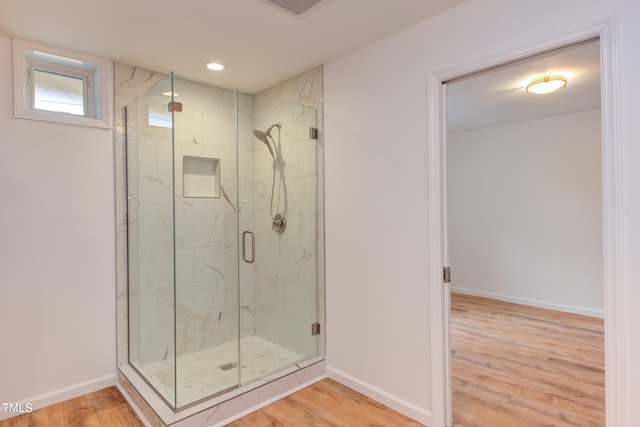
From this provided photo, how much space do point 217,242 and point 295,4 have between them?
2012 millimetres

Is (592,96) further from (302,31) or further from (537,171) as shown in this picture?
(302,31)

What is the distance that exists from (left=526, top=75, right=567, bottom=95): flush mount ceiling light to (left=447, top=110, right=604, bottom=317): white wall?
1.57 metres

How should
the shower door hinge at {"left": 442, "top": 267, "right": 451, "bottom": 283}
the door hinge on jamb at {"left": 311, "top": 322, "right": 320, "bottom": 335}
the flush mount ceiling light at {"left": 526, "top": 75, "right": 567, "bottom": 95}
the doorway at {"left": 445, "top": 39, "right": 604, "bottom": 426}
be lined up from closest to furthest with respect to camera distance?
the shower door hinge at {"left": 442, "top": 267, "right": 451, "bottom": 283} → the doorway at {"left": 445, "top": 39, "right": 604, "bottom": 426} → the door hinge on jamb at {"left": 311, "top": 322, "right": 320, "bottom": 335} → the flush mount ceiling light at {"left": 526, "top": 75, "right": 567, "bottom": 95}

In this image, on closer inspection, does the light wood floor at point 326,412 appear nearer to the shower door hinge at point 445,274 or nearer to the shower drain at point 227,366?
the shower drain at point 227,366

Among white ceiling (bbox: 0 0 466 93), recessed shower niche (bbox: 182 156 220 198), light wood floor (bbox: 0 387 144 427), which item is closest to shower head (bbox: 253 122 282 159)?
recessed shower niche (bbox: 182 156 220 198)

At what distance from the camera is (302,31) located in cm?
219

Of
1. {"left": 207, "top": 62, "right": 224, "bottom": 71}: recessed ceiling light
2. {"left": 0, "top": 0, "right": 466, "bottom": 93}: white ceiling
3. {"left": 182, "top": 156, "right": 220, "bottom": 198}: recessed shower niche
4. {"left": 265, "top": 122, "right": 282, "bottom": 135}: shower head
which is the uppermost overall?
→ {"left": 207, "top": 62, "right": 224, "bottom": 71}: recessed ceiling light

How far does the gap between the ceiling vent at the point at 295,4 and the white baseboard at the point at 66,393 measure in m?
2.78

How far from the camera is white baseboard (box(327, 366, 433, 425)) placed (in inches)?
84.6

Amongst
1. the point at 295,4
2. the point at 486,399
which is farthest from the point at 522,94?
the point at 486,399

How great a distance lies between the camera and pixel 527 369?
2.89m

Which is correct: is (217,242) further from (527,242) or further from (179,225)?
(527,242)

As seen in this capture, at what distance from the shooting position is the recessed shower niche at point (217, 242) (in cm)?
248

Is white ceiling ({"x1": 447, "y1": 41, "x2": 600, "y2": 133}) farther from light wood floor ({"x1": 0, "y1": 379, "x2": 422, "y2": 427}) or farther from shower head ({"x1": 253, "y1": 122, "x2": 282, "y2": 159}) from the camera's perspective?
light wood floor ({"x1": 0, "y1": 379, "x2": 422, "y2": 427})
